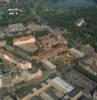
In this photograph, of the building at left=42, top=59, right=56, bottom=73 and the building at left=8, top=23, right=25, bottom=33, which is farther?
the building at left=8, top=23, right=25, bottom=33

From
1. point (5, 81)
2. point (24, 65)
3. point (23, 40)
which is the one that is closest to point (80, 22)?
point (23, 40)

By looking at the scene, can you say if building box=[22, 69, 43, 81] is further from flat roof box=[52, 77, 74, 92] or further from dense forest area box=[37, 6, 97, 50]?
dense forest area box=[37, 6, 97, 50]

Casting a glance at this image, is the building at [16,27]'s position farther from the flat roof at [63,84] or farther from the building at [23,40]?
the flat roof at [63,84]

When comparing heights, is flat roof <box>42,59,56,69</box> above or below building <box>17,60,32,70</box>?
below

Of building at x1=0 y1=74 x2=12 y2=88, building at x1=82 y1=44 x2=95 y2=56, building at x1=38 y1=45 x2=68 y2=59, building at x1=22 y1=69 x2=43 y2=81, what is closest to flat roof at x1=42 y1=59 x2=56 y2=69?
building at x1=38 y1=45 x2=68 y2=59

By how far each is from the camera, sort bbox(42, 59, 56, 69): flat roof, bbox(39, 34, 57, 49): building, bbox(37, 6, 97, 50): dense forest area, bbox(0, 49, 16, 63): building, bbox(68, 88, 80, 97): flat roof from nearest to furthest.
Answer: bbox(68, 88, 80, 97): flat roof < bbox(42, 59, 56, 69): flat roof < bbox(0, 49, 16, 63): building < bbox(39, 34, 57, 49): building < bbox(37, 6, 97, 50): dense forest area

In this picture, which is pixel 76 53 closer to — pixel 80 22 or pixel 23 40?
pixel 23 40

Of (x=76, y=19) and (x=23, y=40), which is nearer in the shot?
(x=23, y=40)

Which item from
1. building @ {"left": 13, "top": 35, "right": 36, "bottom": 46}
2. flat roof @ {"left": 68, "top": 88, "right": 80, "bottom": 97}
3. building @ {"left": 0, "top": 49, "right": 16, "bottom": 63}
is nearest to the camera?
flat roof @ {"left": 68, "top": 88, "right": 80, "bottom": 97}

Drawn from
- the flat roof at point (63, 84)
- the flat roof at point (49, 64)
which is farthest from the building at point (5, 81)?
the flat roof at point (49, 64)
